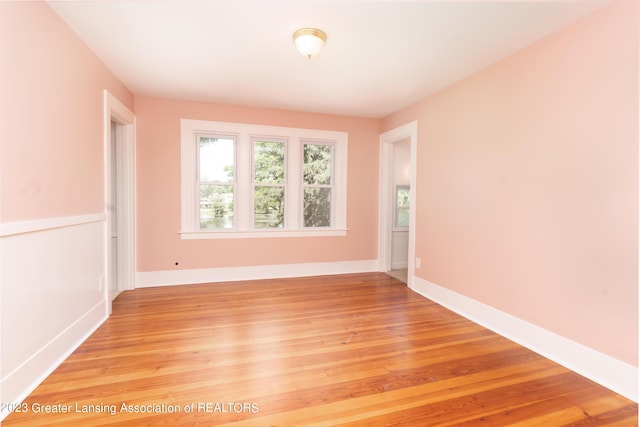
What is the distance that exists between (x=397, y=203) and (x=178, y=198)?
3.56 meters

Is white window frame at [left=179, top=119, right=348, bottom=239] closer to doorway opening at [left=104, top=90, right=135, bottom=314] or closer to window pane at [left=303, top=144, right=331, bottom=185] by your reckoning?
window pane at [left=303, top=144, right=331, bottom=185]

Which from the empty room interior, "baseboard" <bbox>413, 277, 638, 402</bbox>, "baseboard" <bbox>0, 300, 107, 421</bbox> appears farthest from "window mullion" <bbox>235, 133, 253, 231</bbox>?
"baseboard" <bbox>413, 277, 638, 402</bbox>

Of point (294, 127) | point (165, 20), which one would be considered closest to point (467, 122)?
point (294, 127)

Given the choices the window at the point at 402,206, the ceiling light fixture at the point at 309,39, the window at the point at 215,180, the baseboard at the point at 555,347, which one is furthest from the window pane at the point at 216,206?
the baseboard at the point at 555,347

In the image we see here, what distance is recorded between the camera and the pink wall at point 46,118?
1.72 meters

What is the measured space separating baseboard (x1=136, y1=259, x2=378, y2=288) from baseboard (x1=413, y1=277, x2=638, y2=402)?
1.76m

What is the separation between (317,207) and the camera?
4.87 metres

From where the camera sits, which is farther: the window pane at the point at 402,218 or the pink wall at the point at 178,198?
the window pane at the point at 402,218

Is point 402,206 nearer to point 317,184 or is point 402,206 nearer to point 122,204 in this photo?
point 317,184

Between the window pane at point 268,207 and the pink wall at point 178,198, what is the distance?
0.27 meters

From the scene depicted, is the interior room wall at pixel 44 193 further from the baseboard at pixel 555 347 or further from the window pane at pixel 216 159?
the baseboard at pixel 555 347

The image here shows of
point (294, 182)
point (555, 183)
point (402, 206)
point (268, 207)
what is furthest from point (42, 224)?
point (402, 206)

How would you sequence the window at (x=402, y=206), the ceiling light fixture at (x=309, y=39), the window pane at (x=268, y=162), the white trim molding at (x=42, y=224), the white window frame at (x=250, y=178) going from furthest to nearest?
the window at (x=402, y=206), the window pane at (x=268, y=162), the white window frame at (x=250, y=178), the ceiling light fixture at (x=309, y=39), the white trim molding at (x=42, y=224)

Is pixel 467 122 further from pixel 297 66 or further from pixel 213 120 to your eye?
pixel 213 120
